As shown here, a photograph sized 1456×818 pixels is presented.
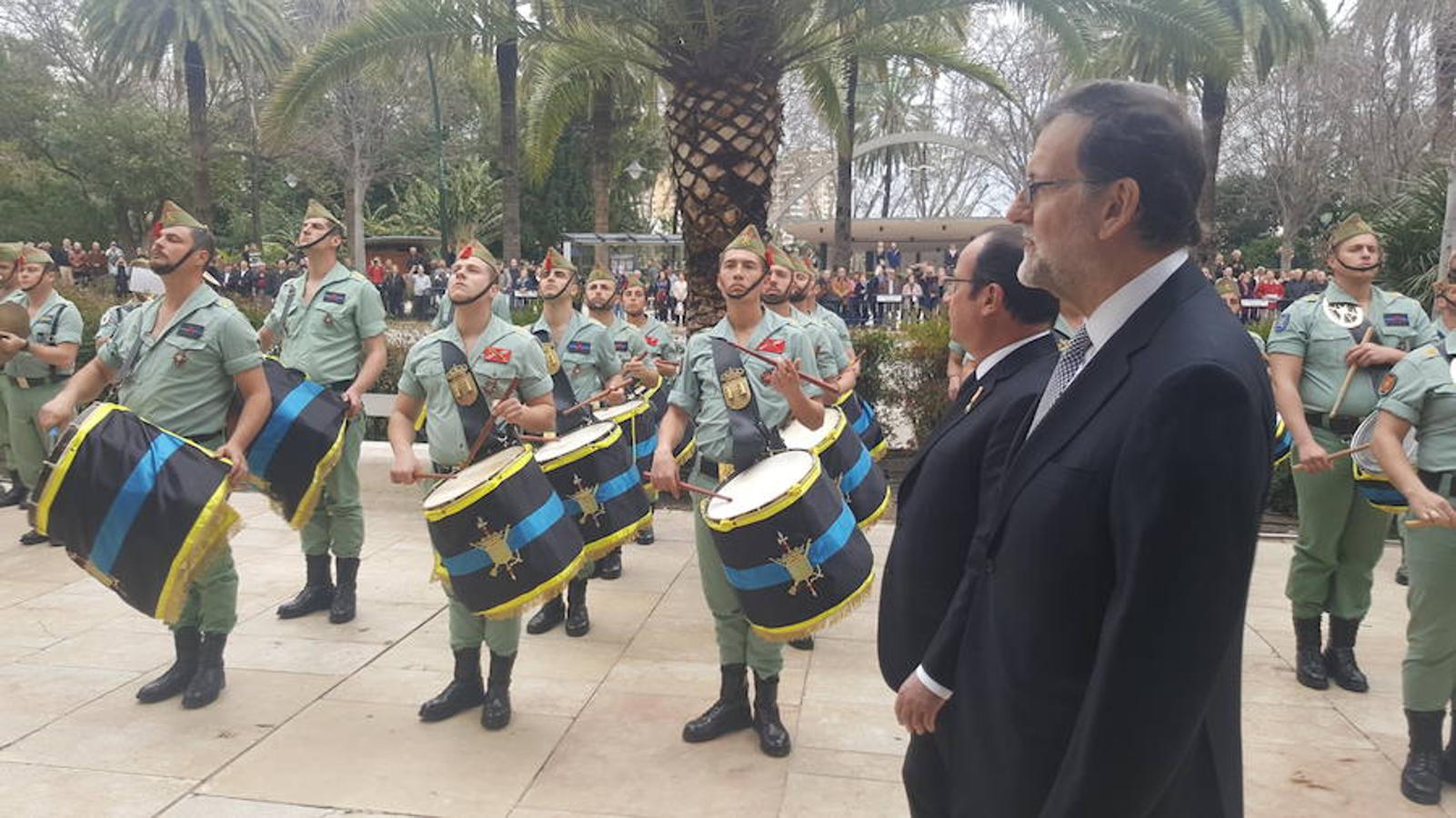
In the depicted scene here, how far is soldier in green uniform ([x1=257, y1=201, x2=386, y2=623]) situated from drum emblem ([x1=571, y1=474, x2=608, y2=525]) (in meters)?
1.45

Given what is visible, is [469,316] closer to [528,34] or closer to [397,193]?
[528,34]

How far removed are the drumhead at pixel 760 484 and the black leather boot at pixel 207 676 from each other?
2.38 m

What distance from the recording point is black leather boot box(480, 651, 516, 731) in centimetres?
427

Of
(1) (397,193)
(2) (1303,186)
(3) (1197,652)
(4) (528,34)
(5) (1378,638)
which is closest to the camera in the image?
(3) (1197,652)

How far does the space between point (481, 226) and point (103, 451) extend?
36102 millimetres

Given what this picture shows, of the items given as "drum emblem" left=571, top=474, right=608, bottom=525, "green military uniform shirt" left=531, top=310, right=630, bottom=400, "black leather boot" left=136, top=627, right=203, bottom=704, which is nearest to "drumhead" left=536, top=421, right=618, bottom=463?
"drum emblem" left=571, top=474, right=608, bottom=525

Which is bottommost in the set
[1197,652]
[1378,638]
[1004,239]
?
[1378,638]

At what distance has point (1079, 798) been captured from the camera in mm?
1599

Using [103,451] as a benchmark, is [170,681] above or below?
below

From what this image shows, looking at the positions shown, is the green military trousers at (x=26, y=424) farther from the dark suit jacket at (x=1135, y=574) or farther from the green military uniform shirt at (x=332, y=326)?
the dark suit jacket at (x=1135, y=574)

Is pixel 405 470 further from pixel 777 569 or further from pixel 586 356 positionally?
pixel 586 356

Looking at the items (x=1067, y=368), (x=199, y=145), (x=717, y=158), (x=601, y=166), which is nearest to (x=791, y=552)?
(x=1067, y=368)

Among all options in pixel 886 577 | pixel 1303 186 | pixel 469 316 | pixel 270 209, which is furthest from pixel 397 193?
pixel 886 577

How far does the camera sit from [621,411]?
649cm
